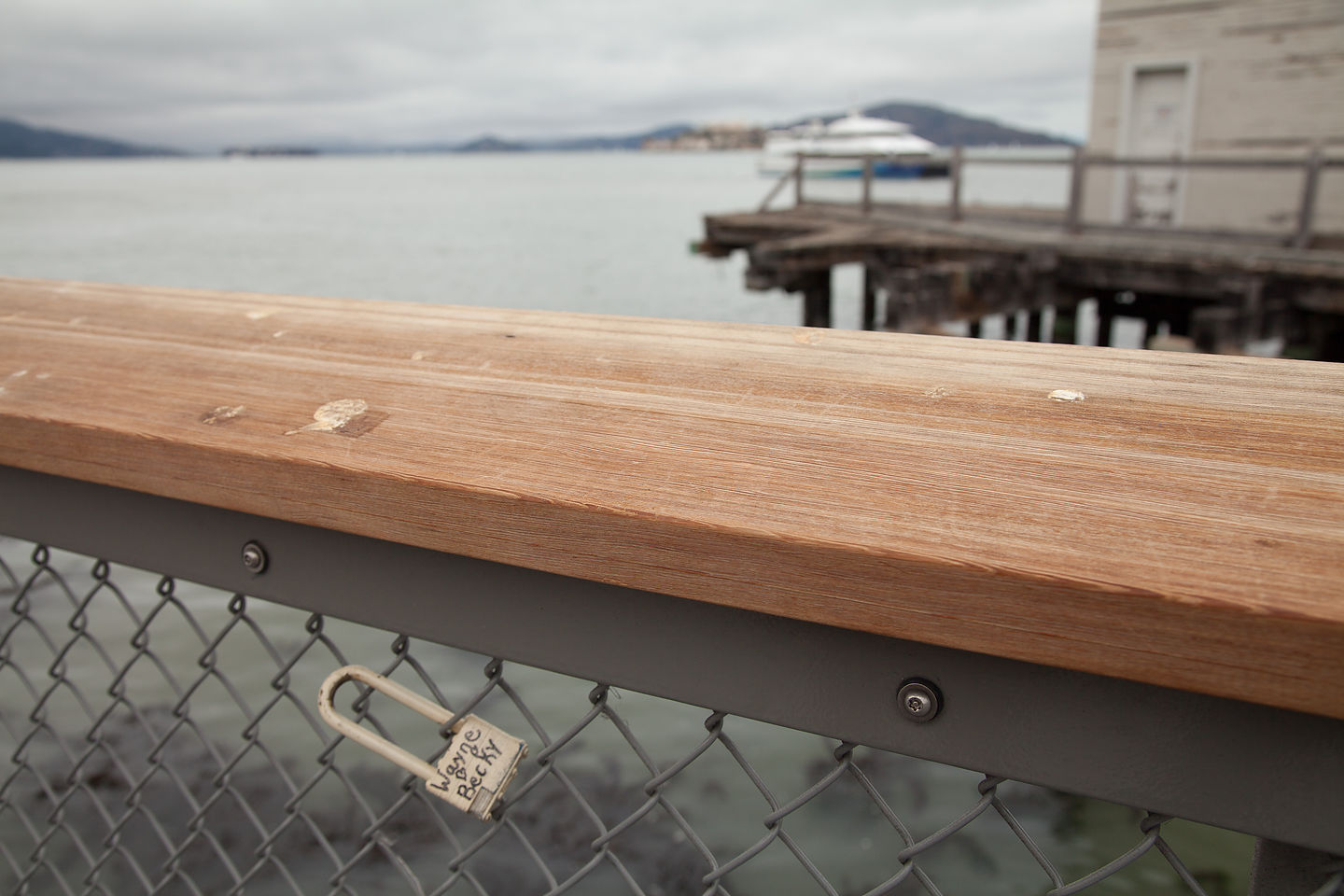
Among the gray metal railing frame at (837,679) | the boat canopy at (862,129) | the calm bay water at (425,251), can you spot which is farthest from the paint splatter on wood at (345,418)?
the boat canopy at (862,129)

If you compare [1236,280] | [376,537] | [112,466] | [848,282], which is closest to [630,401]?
[376,537]

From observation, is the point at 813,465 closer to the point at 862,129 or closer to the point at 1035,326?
the point at 1035,326

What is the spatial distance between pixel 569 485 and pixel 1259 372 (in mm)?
639

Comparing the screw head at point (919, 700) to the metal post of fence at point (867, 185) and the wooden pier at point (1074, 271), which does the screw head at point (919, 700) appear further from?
the metal post of fence at point (867, 185)

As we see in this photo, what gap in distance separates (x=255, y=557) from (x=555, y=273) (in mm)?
33589

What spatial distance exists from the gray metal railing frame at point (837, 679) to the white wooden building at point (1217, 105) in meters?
13.8

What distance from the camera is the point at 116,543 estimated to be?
114 centimetres

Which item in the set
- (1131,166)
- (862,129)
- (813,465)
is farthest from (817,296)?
(862,129)

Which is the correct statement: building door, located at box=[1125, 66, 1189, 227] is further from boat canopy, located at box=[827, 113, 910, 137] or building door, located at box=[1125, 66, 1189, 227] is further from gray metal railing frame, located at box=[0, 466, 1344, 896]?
boat canopy, located at box=[827, 113, 910, 137]

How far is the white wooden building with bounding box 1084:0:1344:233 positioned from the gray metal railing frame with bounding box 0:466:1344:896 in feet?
45.2

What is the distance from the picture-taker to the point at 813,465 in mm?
771

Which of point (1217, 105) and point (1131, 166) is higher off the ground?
point (1217, 105)

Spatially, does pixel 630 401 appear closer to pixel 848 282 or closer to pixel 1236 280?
pixel 1236 280

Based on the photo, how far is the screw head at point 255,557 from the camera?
103cm
